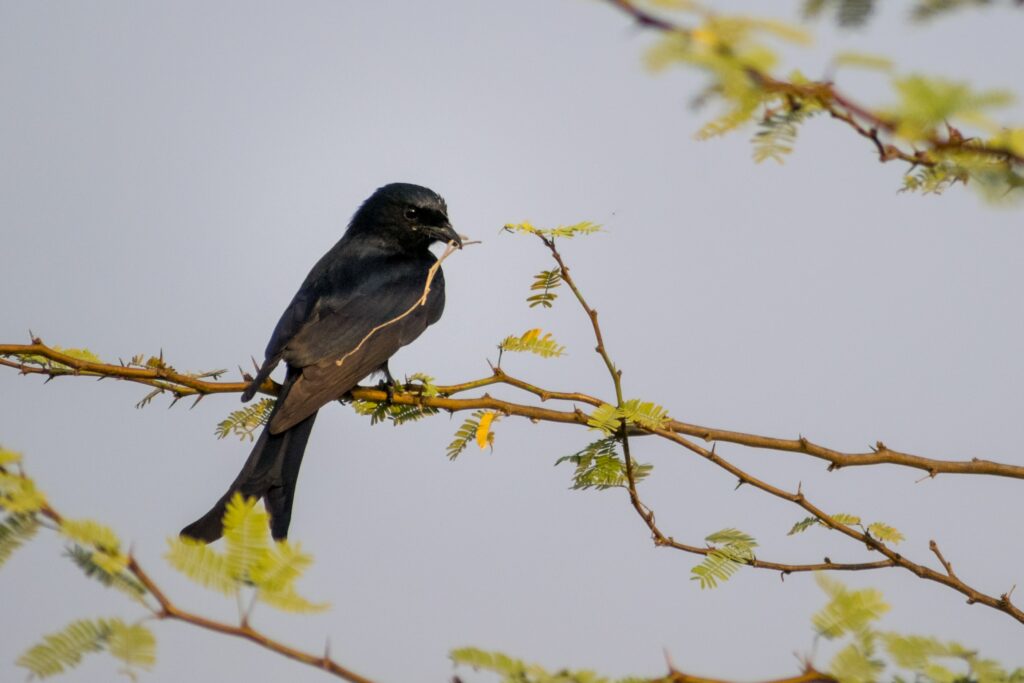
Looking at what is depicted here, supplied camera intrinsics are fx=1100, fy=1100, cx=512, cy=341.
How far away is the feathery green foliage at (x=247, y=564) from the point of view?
5.68ft

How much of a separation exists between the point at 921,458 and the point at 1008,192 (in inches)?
68.0

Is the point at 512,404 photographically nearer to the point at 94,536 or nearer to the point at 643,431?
the point at 643,431

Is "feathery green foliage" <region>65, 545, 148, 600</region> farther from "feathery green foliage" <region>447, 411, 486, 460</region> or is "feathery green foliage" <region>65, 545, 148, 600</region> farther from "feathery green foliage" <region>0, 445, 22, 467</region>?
"feathery green foliage" <region>447, 411, 486, 460</region>

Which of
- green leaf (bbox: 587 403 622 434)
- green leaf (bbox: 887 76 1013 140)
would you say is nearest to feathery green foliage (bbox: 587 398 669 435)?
green leaf (bbox: 587 403 622 434)

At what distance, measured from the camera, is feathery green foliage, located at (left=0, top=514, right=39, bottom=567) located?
1802 millimetres

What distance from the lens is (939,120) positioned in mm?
1416

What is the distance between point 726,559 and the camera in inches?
118

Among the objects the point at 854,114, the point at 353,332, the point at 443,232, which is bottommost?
the point at 854,114

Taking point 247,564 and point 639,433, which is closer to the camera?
point 247,564

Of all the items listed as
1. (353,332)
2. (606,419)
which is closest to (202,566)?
(606,419)

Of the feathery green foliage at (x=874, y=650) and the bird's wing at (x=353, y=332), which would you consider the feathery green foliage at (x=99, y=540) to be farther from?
the bird's wing at (x=353, y=332)

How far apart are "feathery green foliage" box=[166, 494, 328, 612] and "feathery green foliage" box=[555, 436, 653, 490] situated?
1976mm

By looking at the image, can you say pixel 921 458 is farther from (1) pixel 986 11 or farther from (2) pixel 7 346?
(2) pixel 7 346

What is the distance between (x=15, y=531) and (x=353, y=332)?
368 cm
